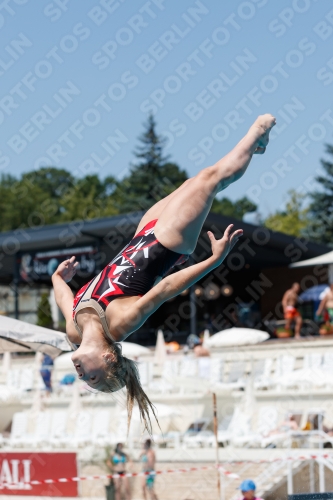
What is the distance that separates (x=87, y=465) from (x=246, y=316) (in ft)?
45.9

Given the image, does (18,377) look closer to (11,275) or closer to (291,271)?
(11,275)

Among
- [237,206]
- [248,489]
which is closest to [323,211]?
[237,206]

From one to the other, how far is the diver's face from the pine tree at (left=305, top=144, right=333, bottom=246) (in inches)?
1424

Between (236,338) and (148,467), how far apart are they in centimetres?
464

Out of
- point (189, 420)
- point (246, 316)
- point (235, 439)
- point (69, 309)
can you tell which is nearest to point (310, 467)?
point (235, 439)

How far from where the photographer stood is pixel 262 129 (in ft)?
15.5

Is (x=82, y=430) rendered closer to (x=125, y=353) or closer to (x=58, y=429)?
(x=58, y=429)

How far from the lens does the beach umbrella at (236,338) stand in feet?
49.6

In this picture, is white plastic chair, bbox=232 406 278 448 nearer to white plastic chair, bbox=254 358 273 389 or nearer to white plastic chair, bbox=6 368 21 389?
white plastic chair, bbox=254 358 273 389

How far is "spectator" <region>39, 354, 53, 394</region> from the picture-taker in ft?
47.1

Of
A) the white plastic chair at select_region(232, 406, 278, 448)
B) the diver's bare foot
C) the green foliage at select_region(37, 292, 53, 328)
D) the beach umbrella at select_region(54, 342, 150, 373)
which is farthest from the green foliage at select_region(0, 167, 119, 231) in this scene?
the diver's bare foot

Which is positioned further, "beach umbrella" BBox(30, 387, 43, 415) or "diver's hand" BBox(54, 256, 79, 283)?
"beach umbrella" BBox(30, 387, 43, 415)

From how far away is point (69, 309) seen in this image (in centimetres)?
497

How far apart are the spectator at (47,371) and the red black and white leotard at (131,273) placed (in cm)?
986
